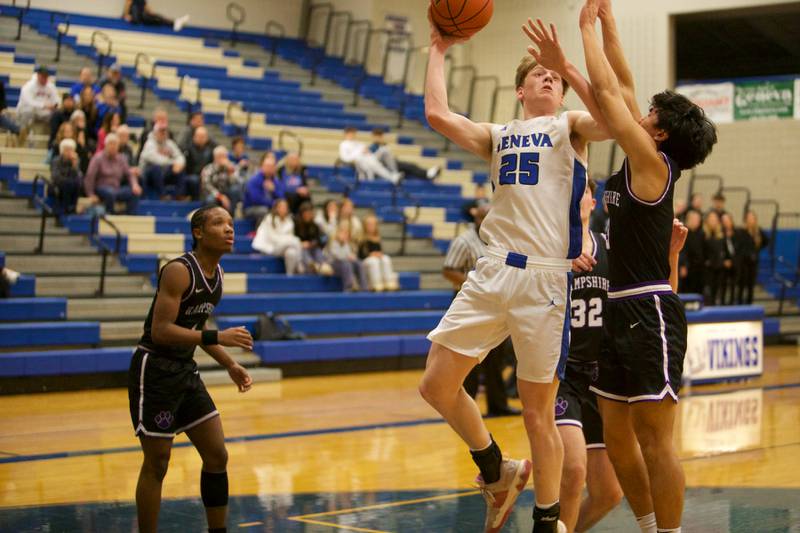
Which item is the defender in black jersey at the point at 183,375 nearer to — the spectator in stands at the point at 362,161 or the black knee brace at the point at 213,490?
the black knee brace at the point at 213,490

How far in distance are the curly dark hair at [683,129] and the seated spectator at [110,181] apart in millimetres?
10671

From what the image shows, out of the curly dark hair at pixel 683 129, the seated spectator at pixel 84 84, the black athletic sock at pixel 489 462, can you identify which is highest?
the seated spectator at pixel 84 84

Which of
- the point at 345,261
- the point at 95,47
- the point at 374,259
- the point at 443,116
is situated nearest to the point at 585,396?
the point at 443,116

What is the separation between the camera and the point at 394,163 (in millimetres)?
19078

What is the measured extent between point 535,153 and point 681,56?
2176 cm

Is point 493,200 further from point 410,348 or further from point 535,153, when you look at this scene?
point 410,348

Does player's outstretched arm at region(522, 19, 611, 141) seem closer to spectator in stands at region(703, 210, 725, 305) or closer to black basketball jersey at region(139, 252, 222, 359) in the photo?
black basketball jersey at region(139, 252, 222, 359)

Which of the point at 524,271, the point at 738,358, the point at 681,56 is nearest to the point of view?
the point at 524,271

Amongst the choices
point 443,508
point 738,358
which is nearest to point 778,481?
point 443,508

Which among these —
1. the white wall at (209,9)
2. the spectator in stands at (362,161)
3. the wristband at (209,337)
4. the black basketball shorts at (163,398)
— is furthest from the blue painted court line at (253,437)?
the white wall at (209,9)

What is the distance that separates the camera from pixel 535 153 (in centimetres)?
471

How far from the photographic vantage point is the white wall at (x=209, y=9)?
73.0ft

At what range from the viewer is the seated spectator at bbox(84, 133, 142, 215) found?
14383 mm

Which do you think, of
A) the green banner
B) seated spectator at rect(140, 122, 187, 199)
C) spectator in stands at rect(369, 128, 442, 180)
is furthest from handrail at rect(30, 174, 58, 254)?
the green banner
